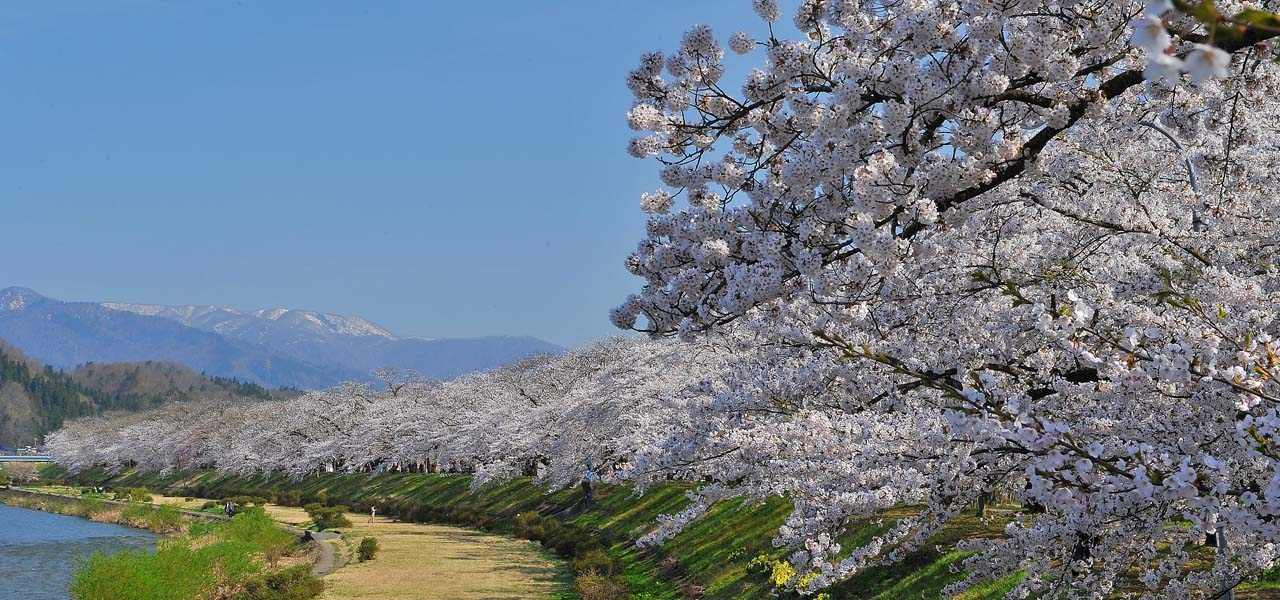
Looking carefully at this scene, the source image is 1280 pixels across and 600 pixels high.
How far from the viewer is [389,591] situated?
29250mm

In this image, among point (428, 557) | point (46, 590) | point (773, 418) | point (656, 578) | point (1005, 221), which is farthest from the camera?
point (428, 557)

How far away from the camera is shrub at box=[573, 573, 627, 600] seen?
25.2 metres

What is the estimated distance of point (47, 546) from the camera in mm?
42625

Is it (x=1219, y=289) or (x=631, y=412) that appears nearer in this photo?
(x=1219, y=289)

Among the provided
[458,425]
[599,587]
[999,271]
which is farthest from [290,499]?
[999,271]

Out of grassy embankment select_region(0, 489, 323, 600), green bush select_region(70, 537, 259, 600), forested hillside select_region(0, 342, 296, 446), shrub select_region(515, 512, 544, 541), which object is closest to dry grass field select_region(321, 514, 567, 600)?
shrub select_region(515, 512, 544, 541)

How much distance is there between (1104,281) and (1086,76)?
8.58 ft

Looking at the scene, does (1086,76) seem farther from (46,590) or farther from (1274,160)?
(46,590)

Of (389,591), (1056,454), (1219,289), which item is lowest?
(389,591)

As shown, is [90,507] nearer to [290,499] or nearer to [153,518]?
[153,518]

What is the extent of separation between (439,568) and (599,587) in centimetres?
973

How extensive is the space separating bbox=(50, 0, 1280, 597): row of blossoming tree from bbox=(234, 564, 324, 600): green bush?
64.1 feet

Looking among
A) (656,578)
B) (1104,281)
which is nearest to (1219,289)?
(1104,281)

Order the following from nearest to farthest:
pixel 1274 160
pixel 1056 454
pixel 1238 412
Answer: pixel 1056 454
pixel 1238 412
pixel 1274 160
